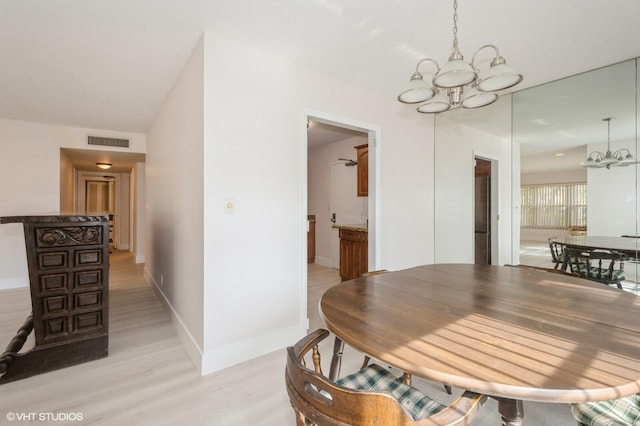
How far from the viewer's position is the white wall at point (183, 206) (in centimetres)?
220

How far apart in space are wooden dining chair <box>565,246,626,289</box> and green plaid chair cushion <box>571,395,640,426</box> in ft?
7.21

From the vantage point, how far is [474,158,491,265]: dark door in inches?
162

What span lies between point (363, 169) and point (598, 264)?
3.06 m

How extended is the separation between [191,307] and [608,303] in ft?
8.91

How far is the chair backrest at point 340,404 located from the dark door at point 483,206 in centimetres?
411

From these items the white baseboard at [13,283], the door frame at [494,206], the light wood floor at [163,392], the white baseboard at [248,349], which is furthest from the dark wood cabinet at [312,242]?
the white baseboard at [13,283]

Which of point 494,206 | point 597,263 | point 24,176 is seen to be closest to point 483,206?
point 494,206

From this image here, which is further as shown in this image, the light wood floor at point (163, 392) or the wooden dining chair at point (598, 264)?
the wooden dining chair at point (598, 264)

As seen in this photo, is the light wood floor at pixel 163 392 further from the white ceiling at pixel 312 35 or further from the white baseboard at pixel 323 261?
the white baseboard at pixel 323 261

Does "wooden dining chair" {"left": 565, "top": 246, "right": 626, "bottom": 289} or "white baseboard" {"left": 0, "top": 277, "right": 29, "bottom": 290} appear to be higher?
"wooden dining chair" {"left": 565, "top": 246, "right": 626, "bottom": 289}

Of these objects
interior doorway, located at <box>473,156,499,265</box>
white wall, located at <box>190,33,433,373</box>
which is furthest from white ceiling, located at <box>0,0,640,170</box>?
interior doorway, located at <box>473,156,499,265</box>

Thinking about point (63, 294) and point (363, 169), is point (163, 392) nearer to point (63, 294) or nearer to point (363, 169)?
point (63, 294)

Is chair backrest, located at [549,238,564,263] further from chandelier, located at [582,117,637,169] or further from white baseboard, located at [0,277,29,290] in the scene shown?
white baseboard, located at [0,277,29,290]

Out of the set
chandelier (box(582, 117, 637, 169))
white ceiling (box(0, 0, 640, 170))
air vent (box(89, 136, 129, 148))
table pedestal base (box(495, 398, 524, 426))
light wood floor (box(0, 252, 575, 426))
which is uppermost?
white ceiling (box(0, 0, 640, 170))
